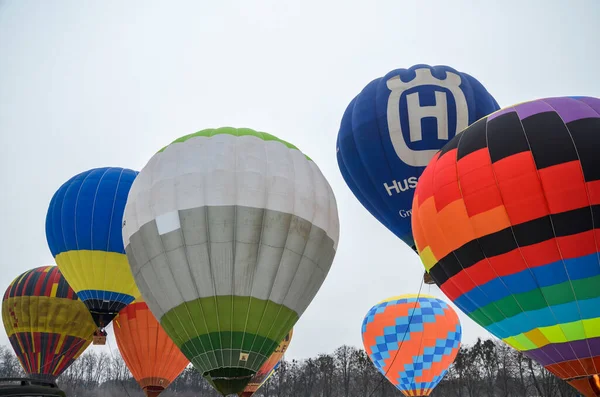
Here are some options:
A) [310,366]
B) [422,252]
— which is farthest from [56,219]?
[310,366]

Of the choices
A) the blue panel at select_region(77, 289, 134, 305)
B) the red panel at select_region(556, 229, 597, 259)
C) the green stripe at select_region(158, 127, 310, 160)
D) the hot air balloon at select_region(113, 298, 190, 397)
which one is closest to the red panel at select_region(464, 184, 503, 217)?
the red panel at select_region(556, 229, 597, 259)

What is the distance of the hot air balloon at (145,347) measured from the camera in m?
15.6

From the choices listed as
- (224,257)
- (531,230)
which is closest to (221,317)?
(224,257)

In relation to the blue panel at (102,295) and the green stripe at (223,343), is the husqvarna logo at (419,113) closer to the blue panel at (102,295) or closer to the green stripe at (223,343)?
the green stripe at (223,343)

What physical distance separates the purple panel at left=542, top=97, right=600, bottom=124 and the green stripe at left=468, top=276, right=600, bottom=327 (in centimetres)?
243

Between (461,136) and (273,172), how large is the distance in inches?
142

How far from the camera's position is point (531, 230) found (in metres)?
7.38

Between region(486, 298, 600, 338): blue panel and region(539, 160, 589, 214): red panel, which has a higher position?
region(539, 160, 589, 214): red panel

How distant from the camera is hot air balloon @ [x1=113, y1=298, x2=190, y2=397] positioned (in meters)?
15.6

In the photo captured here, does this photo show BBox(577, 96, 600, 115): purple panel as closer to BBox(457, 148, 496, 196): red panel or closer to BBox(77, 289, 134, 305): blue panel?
BBox(457, 148, 496, 196): red panel

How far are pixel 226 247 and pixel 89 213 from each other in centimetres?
615

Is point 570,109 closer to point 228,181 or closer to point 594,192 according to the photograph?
point 594,192

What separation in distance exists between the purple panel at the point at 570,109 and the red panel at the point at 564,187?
0.91m

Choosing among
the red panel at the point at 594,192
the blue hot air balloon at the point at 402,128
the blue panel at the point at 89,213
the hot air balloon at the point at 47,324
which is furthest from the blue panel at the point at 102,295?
the red panel at the point at 594,192
